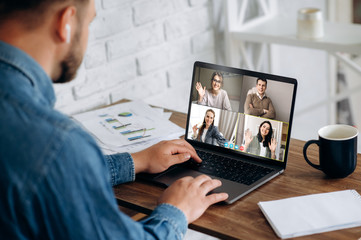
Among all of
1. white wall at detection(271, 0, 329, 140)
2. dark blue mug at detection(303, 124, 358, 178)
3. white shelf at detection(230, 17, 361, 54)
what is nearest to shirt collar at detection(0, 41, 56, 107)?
dark blue mug at detection(303, 124, 358, 178)

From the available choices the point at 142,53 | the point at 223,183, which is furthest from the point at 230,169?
the point at 142,53

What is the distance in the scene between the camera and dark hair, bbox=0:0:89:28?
2.49 ft

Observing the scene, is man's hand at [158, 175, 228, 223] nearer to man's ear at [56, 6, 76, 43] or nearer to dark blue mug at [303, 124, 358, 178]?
dark blue mug at [303, 124, 358, 178]

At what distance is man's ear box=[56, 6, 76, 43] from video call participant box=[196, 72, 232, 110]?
1.71 feet

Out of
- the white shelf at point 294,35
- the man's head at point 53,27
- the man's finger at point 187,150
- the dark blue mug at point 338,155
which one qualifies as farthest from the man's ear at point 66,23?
the white shelf at point 294,35

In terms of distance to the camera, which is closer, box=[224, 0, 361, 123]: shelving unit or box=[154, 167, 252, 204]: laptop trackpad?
box=[154, 167, 252, 204]: laptop trackpad

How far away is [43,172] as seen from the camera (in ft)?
2.31

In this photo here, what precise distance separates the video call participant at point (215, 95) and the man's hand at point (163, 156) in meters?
0.13

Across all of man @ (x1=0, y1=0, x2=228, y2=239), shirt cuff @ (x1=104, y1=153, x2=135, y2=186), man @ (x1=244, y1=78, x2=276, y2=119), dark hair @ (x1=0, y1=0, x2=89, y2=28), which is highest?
dark hair @ (x1=0, y1=0, x2=89, y2=28)

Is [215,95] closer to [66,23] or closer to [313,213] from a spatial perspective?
[313,213]

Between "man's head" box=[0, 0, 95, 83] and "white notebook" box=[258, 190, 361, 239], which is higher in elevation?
"man's head" box=[0, 0, 95, 83]

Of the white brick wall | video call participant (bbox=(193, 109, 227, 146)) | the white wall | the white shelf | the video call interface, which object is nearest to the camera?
the video call interface

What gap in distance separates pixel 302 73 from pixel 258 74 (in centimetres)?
169

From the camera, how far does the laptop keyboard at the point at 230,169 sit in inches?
46.2
